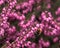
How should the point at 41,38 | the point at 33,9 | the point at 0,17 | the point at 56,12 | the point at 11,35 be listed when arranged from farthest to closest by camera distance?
the point at 56,12 → the point at 33,9 → the point at 41,38 → the point at 11,35 → the point at 0,17

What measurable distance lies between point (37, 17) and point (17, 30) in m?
1.32

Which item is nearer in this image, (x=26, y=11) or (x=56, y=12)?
(x=26, y=11)

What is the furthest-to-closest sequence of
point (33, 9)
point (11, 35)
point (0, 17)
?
1. point (33, 9)
2. point (11, 35)
3. point (0, 17)

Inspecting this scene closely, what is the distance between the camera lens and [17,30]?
7.14 m

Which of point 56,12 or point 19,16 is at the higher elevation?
point 56,12

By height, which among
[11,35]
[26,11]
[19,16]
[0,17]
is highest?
[26,11]

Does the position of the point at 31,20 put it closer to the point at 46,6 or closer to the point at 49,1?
the point at 46,6

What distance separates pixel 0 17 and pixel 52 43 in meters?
2.98

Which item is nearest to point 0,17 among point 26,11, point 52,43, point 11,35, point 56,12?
point 11,35

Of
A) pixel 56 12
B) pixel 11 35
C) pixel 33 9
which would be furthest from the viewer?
pixel 56 12

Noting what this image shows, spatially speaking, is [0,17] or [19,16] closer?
[0,17]

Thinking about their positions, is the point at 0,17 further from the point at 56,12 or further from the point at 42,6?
the point at 56,12

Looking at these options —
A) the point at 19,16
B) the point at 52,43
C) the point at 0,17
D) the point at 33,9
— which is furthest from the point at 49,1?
the point at 0,17

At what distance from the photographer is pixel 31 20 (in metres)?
6.86
